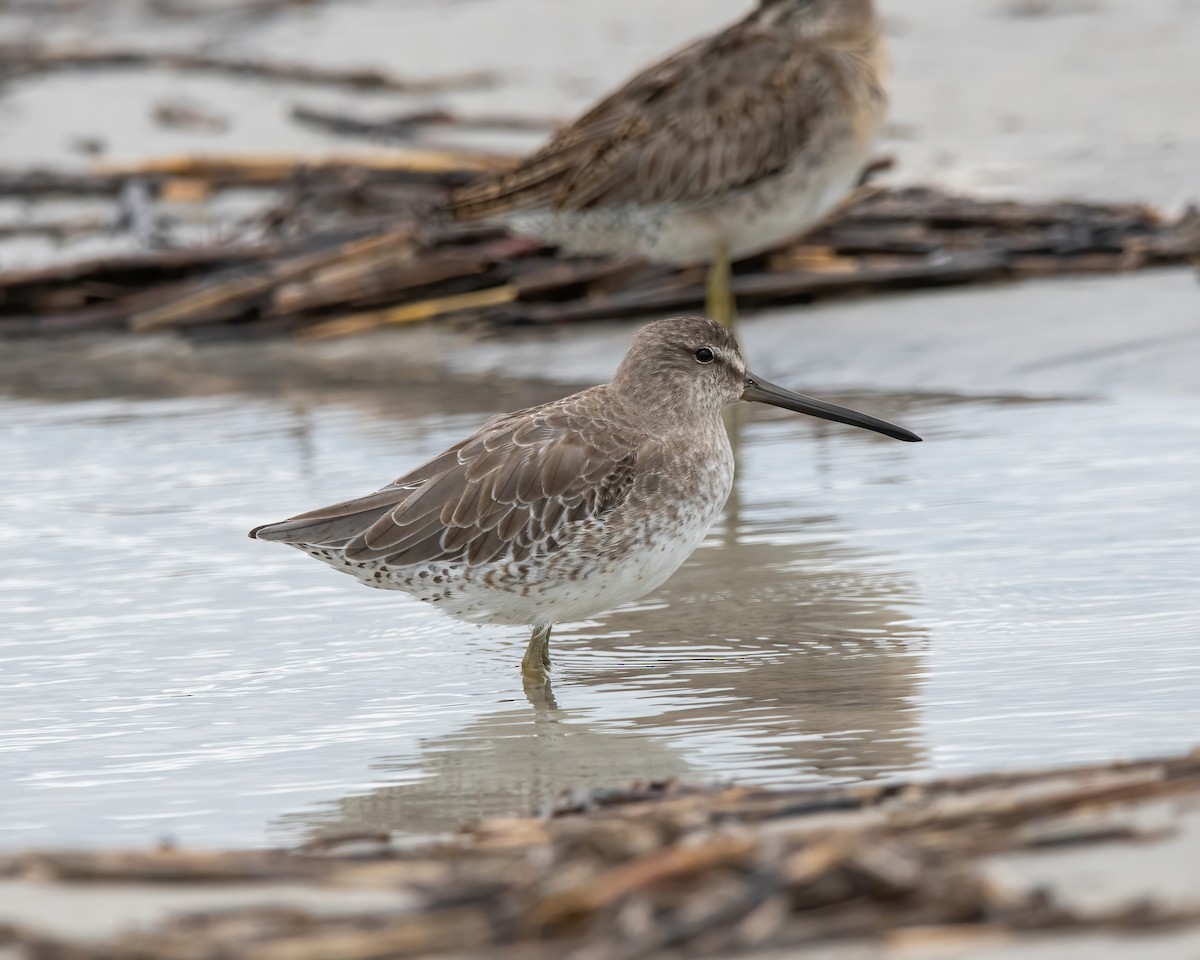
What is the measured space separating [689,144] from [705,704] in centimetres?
364

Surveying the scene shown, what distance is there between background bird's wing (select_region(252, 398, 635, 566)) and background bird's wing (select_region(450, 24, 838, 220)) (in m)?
2.72

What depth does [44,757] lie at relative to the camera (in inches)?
164

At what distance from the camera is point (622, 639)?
498cm

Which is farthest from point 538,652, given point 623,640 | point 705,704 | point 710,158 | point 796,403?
point 710,158

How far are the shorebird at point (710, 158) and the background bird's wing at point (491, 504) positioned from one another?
2732 mm

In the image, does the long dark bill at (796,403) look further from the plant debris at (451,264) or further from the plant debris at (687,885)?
the plant debris at (451,264)

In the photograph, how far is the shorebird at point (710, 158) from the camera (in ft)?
24.6

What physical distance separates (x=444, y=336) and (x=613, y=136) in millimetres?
1290

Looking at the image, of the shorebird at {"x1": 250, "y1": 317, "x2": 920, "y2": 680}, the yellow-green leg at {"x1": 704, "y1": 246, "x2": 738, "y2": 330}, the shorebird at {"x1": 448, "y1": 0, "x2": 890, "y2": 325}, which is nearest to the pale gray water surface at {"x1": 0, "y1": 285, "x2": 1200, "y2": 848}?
the shorebird at {"x1": 250, "y1": 317, "x2": 920, "y2": 680}

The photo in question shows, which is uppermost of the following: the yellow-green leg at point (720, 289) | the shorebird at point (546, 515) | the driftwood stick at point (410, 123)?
the driftwood stick at point (410, 123)

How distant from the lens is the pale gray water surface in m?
3.96

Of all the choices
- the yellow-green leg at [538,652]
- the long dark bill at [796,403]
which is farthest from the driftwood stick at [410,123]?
the yellow-green leg at [538,652]

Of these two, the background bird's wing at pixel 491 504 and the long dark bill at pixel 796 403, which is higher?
the long dark bill at pixel 796 403

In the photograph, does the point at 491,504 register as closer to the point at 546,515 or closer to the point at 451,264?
the point at 546,515
